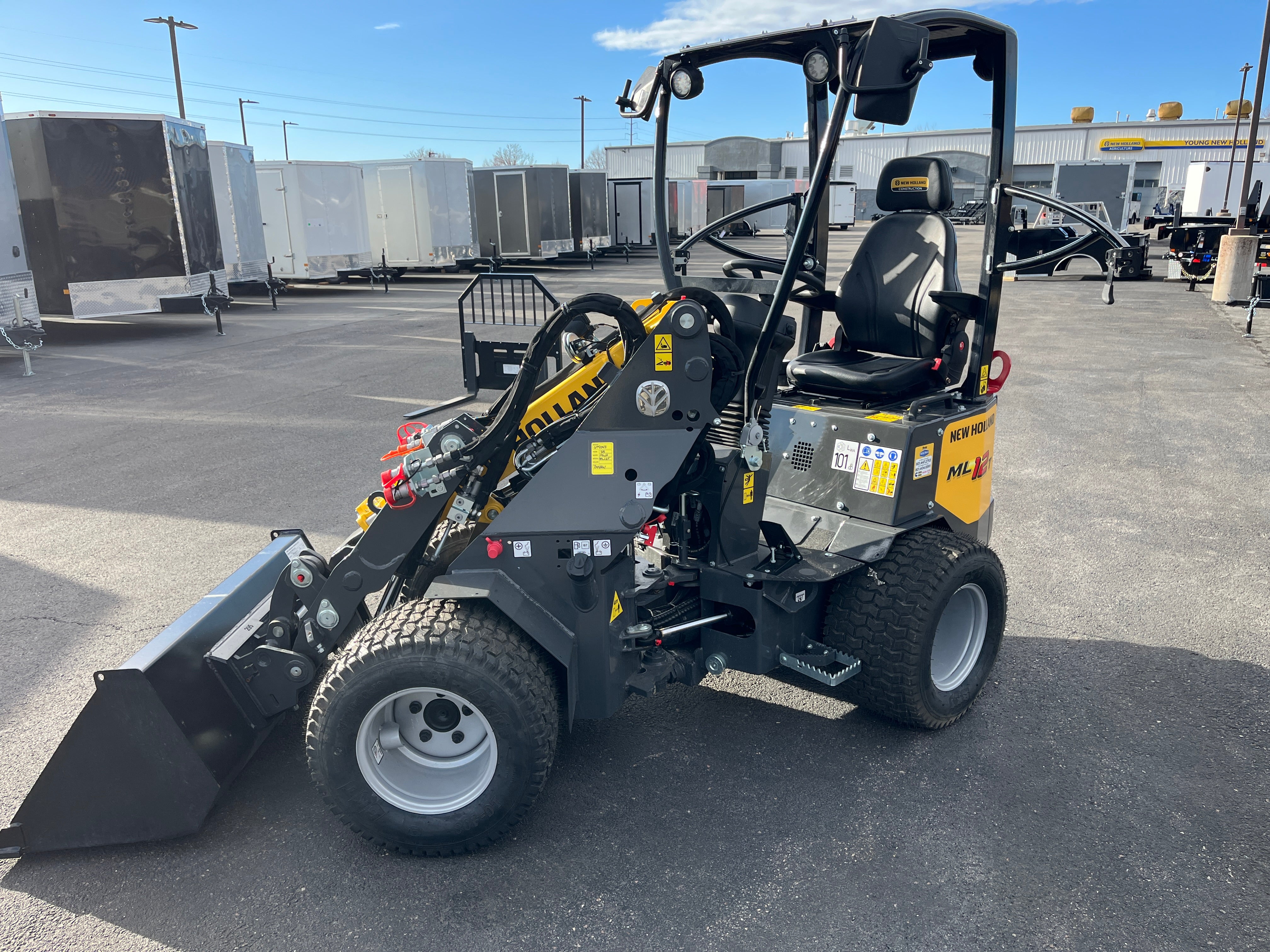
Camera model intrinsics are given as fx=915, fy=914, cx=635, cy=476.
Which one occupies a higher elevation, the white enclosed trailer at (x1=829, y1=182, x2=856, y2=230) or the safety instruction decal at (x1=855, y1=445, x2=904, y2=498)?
the white enclosed trailer at (x1=829, y1=182, x2=856, y2=230)

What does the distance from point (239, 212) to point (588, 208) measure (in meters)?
12.8

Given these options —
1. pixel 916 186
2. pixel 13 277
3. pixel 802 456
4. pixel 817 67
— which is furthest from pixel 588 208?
pixel 817 67

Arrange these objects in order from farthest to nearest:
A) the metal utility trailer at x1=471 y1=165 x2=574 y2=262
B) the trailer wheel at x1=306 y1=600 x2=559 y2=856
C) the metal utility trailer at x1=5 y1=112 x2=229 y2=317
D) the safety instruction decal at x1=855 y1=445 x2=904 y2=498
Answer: the metal utility trailer at x1=471 y1=165 x2=574 y2=262
the metal utility trailer at x1=5 y1=112 x2=229 y2=317
the safety instruction decal at x1=855 y1=445 x2=904 y2=498
the trailer wheel at x1=306 y1=600 x2=559 y2=856

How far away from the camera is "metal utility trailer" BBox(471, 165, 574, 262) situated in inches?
1040

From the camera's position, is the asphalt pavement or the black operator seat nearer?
the asphalt pavement

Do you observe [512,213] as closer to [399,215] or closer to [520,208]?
[520,208]

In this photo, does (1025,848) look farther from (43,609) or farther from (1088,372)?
(1088,372)

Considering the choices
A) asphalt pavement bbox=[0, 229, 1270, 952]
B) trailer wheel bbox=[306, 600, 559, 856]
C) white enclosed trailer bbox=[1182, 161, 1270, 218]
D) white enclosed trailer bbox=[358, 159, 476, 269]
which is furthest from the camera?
white enclosed trailer bbox=[1182, 161, 1270, 218]

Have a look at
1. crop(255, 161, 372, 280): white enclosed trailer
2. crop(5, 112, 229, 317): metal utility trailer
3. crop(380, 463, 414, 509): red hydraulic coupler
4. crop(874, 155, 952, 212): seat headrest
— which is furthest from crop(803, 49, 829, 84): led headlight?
crop(255, 161, 372, 280): white enclosed trailer

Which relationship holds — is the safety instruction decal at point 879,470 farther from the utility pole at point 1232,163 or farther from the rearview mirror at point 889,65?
the utility pole at point 1232,163

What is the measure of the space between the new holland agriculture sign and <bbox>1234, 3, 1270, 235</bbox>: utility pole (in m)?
44.5

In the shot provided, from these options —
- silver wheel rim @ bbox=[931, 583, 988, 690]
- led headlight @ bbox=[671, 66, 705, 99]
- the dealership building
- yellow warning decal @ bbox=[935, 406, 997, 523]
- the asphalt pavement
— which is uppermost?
the dealership building

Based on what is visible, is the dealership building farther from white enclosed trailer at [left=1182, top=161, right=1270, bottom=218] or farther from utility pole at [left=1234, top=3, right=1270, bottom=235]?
utility pole at [left=1234, top=3, right=1270, bottom=235]

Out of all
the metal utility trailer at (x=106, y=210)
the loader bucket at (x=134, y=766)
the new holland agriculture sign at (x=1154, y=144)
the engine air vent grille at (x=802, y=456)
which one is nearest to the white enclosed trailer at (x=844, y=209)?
the new holland agriculture sign at (x=1154, y=144)
